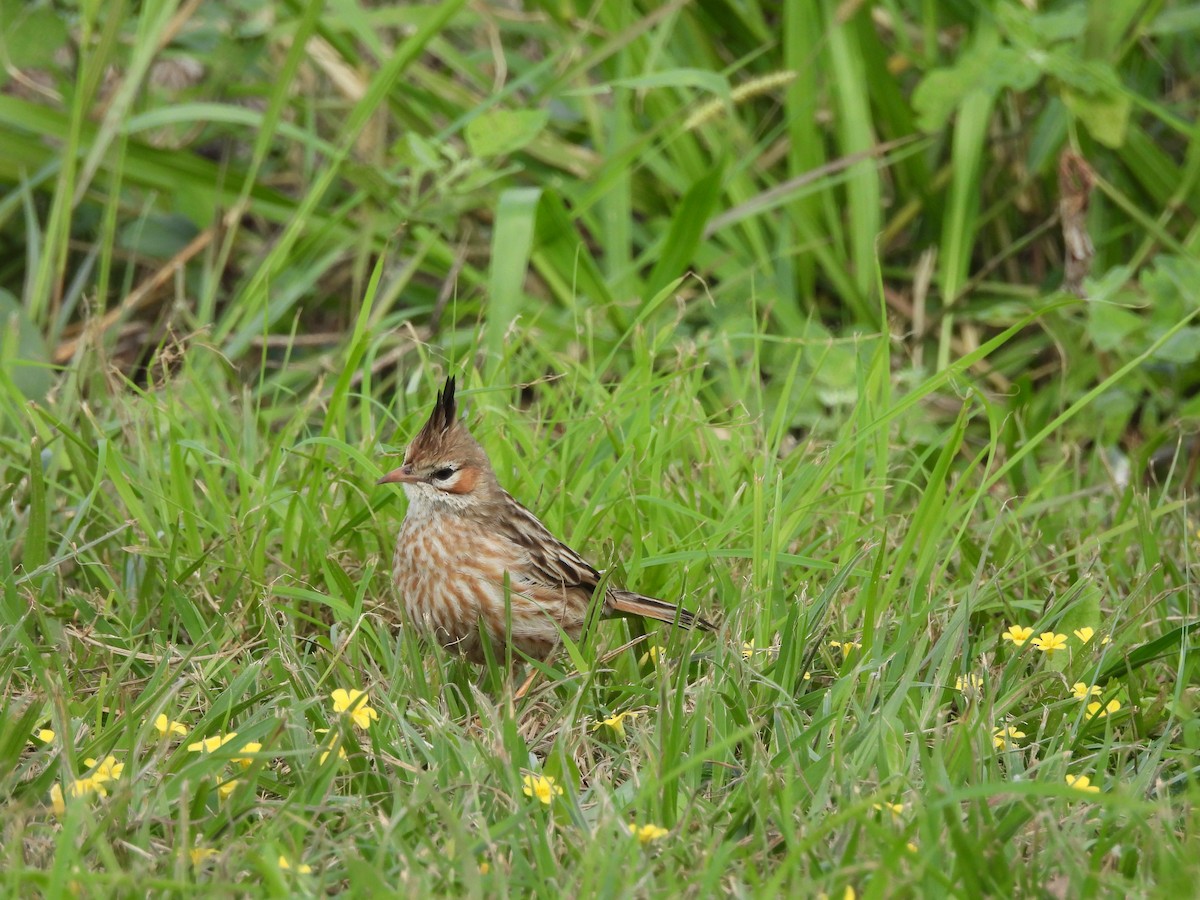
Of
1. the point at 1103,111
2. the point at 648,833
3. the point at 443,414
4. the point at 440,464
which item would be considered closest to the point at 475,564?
the point at 440,464

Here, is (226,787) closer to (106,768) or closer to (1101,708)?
(106,768)

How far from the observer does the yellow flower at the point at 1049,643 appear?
3674 millimetres

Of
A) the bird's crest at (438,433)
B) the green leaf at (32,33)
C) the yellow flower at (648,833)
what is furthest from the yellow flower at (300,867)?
the green leaf at (32,33)

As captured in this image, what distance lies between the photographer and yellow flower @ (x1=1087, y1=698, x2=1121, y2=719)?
3.43 m

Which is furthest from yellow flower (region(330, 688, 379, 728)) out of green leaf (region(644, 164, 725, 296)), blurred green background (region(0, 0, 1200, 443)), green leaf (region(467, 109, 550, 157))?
green leaf (region(467, 109, 550, 157))

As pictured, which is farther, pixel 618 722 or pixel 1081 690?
pixel 1081 690

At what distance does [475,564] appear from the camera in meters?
3.82

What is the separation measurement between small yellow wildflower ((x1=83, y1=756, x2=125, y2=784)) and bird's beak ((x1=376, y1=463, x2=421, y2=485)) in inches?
41.1

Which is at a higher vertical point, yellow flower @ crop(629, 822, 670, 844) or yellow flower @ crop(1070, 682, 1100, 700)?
yellow flower @ crop(629, 822, 670, 844)

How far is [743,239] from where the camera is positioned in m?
6.23

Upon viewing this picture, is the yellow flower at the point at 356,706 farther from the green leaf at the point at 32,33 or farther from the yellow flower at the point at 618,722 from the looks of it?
the green leaf at the point at 32,33

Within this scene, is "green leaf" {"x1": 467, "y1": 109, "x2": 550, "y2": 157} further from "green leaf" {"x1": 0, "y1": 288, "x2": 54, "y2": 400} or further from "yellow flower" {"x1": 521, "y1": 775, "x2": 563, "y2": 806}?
"yellow flower" {"x1": 521, "y1": 775, "x2": 563, "y2": 806}

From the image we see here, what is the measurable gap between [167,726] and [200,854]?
1.65 feet

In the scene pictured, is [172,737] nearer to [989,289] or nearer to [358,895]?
[358,895]
